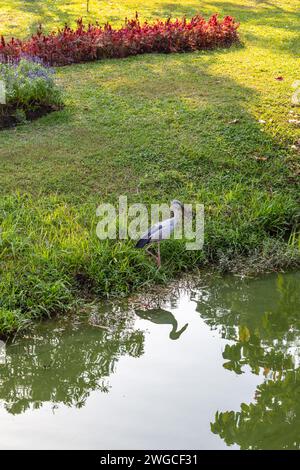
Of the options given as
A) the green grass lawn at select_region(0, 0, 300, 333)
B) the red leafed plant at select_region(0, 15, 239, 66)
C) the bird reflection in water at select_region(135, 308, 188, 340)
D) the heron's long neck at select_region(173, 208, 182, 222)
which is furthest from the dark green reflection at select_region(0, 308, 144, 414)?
the red leafed plant at select_region(0, 15, 239, 66)

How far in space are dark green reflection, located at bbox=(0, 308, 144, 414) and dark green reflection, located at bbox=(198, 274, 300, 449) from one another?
831 mm

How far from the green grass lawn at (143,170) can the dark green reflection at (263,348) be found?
0.44 meters

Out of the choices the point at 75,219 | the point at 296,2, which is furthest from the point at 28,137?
the point at 296,2

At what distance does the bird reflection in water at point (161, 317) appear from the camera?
591cm

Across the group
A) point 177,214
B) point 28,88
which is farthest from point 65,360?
point 28,88

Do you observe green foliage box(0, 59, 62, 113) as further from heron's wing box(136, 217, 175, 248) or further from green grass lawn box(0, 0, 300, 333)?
heron's wing box(136, 217, 175, 248)

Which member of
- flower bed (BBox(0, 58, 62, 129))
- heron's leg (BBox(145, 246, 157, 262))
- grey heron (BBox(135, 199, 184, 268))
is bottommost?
heron's leg (BBox(145, 246, 157, 262))

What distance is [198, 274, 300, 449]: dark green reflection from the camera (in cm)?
461

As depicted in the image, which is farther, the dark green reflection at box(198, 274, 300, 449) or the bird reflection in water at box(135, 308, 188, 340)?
the bird reflection in water at box(135, 308, 188, 340)

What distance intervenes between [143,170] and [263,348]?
126 inches

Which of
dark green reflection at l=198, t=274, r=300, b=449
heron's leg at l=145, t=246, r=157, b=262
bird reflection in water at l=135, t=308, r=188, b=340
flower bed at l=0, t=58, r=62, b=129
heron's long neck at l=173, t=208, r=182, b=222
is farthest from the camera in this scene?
flower bed at l=0, t=58, r=62, b=129

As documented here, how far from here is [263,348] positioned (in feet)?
18.6

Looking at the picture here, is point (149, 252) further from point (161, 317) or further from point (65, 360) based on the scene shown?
point (65, 360)
